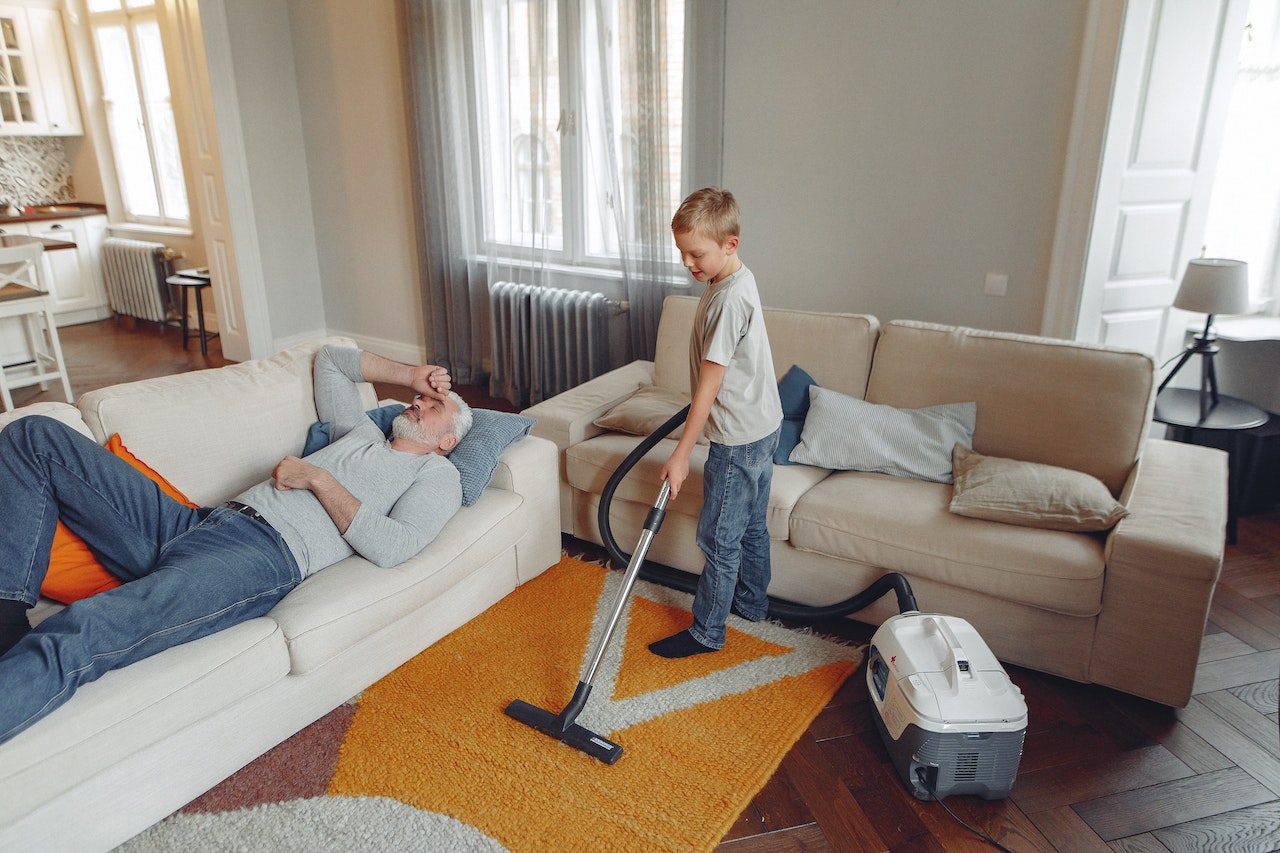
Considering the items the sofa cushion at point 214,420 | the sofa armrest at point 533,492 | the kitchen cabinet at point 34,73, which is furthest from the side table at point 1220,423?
the kitchen cabinet at point 34,73

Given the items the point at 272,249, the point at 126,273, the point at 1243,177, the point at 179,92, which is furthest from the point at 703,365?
the point at 126,273

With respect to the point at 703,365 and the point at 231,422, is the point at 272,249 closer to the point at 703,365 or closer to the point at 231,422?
the point at 231,422

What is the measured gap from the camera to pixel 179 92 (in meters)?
5.61

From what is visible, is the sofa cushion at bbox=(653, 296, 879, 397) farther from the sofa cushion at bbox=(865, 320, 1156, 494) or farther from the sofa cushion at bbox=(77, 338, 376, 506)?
the sofa cushion at bbox=(77, 338, 376, 506)

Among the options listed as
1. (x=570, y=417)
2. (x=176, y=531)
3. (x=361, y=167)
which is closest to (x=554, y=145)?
(x=361, y=167)

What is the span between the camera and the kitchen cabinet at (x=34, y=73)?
19.2ft

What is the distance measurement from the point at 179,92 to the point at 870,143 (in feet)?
15.9

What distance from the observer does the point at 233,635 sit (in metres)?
1.78

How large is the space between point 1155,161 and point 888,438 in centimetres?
157

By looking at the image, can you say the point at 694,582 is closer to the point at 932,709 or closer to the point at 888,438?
the point at 888,438

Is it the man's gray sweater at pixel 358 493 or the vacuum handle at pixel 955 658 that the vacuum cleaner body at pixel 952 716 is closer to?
the vacuum handle at pixel 955 658

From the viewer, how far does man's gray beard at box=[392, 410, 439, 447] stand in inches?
91.9

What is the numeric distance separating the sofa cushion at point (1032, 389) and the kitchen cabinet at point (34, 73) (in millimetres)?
6584

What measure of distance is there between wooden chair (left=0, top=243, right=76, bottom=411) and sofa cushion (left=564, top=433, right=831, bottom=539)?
126 inches
